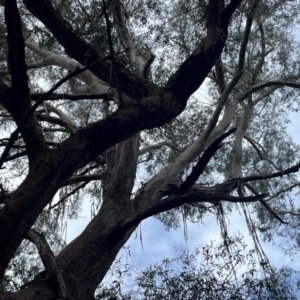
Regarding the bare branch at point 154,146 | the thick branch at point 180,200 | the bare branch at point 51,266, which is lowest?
the bare branch at point 51,266

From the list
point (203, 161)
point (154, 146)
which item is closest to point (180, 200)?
point (203, 161)

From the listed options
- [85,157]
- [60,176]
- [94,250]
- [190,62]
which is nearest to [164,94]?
[190,62]

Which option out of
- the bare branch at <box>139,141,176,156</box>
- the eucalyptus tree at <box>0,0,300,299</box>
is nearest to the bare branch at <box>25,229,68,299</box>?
the eucalyptus tree at <box>0,0,300,299</box>

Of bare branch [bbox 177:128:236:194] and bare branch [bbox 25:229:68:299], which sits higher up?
bare branch [bbox 177:128:236:194]

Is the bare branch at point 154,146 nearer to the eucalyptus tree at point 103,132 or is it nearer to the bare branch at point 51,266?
the eucalyptus tree at point 103,132

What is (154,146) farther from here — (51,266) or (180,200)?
(51,266)

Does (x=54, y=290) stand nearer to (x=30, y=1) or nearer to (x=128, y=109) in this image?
(x=128, y=109)

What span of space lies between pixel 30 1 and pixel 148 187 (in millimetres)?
2425

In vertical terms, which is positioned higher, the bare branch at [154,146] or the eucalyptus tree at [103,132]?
the bare branch at [154,146]

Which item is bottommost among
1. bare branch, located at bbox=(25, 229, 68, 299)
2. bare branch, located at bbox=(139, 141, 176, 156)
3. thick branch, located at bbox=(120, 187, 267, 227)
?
bare branch, located at bbox=(25, 229, 68, 299)

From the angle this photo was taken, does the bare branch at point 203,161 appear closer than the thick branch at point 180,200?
Yes

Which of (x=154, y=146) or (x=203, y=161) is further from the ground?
(x=154, y=146)

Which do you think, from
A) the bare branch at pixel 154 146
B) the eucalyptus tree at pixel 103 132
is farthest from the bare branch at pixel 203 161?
the bare branch at pixel 154 146

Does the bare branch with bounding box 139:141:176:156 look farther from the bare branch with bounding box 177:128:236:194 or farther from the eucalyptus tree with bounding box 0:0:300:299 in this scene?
the bare branch with bounding box 177:128:236:194
